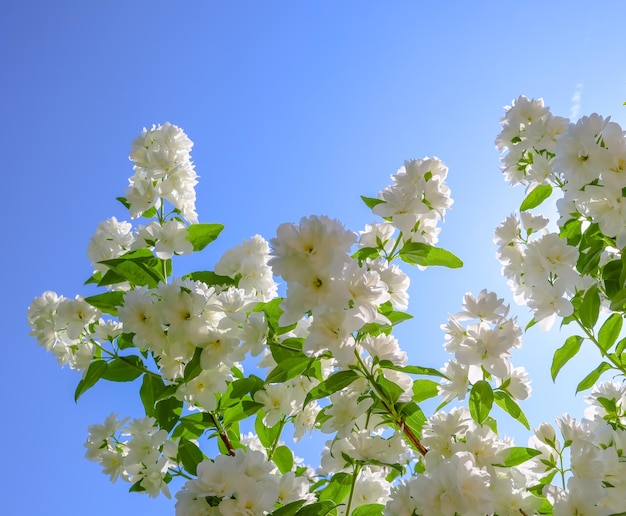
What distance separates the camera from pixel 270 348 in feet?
5.75

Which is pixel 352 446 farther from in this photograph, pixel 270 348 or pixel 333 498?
pixel 270 348

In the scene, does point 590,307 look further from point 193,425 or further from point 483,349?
point 193,425

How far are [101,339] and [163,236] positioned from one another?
0.45 meters

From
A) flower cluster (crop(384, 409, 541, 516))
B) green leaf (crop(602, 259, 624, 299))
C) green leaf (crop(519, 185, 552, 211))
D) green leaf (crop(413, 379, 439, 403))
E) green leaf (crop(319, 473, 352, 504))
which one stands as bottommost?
flower cluster (crop(384, 409, 541, 516))

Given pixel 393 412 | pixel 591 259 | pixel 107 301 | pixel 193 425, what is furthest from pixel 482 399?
pixel 107 301

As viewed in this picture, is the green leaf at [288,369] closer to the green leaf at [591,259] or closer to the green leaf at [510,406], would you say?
the green leaf at [510,406]

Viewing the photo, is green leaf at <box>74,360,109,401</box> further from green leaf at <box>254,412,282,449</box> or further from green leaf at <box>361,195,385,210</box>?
green leaf at <box>361,195,385,210</box>

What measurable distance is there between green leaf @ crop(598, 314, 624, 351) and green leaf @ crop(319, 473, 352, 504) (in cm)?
97

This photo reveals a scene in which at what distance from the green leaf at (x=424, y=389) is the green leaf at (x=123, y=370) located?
2.95ft

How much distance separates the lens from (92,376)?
6.42ft

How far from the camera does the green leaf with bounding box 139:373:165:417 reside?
6.32ft

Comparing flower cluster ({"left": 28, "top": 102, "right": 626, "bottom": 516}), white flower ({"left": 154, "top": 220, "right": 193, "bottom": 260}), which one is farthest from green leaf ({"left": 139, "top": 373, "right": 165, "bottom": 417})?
white flower ({"left": 154, "top": 220, "right": 193, "bottom": 260})

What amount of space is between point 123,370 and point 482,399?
1.18 meters

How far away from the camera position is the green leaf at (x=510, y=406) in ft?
5.62
